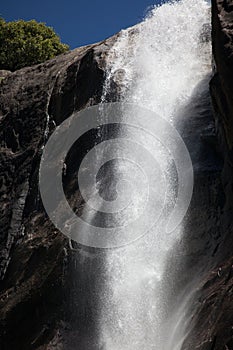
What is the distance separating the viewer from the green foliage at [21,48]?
23.5 metres

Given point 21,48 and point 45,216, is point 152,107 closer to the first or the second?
point 45,216

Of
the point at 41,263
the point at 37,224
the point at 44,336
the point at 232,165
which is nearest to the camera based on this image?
the point at 232,165

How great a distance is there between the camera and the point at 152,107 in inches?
516

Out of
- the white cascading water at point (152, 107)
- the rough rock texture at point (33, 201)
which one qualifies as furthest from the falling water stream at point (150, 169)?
the rough rock texture at point (33, 201)

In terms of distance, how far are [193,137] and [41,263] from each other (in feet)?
11.6

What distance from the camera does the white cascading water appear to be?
9.91m

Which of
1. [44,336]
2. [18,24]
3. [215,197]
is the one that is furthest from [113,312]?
[18,24]

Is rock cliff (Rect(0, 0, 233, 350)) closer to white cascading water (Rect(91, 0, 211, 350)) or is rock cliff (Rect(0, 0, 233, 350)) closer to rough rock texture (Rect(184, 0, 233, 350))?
rough rock texture (Rect(184, 0, 233, 350))

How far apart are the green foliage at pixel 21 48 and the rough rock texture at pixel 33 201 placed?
6.59 metres

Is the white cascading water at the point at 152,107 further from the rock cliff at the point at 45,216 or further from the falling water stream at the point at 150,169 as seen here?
the rock cliff at the point at 45,216

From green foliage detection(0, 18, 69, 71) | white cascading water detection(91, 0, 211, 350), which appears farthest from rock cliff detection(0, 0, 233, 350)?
green foliage detection(0, 18, 69, 71)

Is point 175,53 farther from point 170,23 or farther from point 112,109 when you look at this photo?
point 112,109

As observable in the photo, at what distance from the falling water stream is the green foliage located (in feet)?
28.3

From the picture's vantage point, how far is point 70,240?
472 inches
